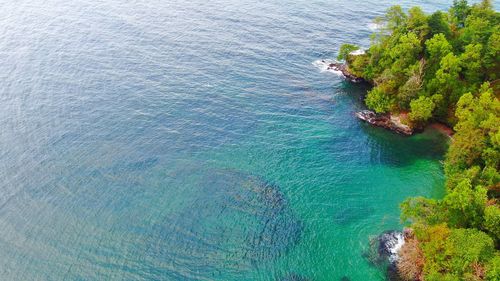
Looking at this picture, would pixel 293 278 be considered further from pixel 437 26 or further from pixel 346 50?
pixel 437 26

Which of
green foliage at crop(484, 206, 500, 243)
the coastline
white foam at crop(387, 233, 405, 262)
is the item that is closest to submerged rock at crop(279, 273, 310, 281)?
white foam at crop(387, 233, 405, 262)

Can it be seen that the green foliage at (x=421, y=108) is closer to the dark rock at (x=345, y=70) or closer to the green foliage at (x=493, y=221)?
the dark rock at (x=345, y=70)

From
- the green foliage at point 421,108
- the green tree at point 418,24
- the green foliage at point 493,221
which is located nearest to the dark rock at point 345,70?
the green tree at point 418,24

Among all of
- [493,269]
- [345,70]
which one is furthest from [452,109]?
[493,269]

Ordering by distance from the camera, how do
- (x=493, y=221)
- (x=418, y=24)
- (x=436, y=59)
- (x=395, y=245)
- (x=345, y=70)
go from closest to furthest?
(x=493, y=221) → (x=395, y=245) → (x=436, y=59) → (x=418, y=24) → (x=345, y=70)

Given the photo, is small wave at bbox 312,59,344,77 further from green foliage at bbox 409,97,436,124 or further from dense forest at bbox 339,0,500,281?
green foliage at bbox 409,97,436,124

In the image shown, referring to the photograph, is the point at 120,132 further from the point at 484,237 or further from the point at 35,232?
the point at 484,237

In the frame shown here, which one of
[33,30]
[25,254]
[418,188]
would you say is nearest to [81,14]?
[33,30]
